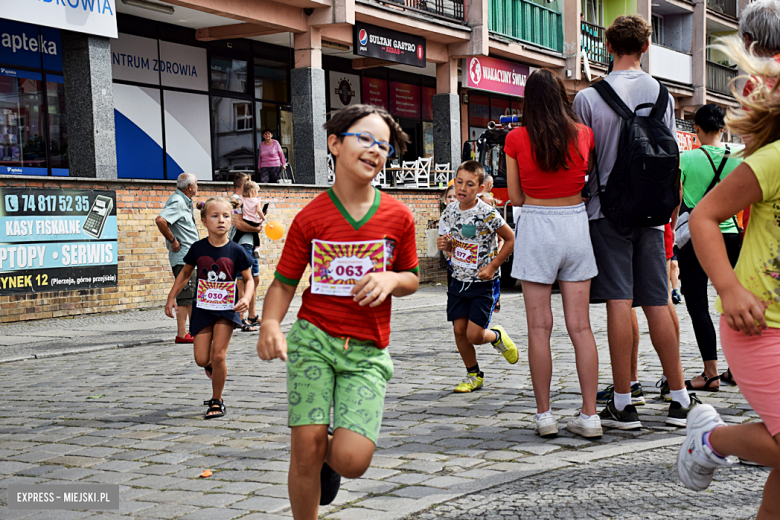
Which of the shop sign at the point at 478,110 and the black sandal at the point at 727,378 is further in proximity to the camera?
the shop sign at the point at 478,110

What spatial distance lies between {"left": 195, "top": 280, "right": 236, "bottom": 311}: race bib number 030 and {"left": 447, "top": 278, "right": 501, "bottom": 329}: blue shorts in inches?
67.4

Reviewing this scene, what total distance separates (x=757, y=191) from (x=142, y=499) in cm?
301

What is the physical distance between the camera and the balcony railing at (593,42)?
98.7 feet

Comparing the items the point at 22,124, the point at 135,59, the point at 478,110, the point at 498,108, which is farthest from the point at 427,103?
the point at 22,124

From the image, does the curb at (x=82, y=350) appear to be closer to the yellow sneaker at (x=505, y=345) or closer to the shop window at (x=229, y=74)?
the yellow sneaker at (x=505, y=345)

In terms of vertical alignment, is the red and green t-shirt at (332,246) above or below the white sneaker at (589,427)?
above

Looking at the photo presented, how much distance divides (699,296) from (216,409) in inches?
145

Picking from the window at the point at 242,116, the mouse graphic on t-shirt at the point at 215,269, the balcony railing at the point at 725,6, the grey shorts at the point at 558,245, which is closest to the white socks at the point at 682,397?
the grey shorts at the point at 558,245

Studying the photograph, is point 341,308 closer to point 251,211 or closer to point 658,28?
point 251,211

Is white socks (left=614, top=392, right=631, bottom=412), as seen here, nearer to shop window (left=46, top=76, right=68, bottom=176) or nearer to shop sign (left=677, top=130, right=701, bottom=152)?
shop window (left=46, top=76, right=68, bottom=176)

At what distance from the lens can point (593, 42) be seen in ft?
101

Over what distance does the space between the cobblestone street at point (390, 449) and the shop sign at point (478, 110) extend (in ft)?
70.2

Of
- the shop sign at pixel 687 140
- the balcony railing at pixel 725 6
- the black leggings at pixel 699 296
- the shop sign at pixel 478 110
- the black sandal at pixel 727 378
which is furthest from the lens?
the balcony railing at pixel 725 6

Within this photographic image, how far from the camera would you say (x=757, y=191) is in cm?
269
